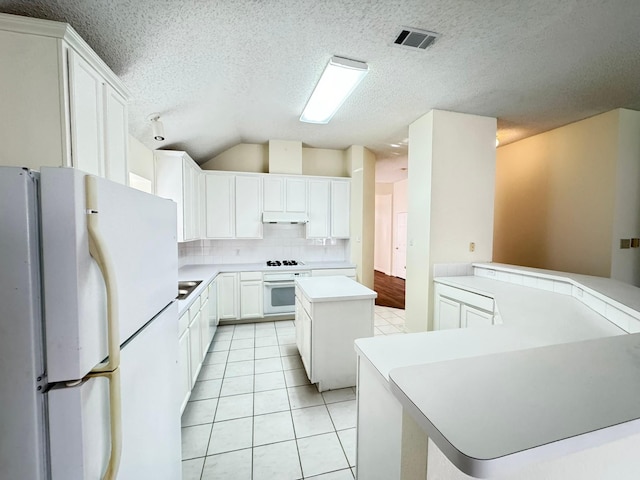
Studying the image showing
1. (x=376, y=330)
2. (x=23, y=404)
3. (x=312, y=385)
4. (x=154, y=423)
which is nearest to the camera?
(x=23, y=404)

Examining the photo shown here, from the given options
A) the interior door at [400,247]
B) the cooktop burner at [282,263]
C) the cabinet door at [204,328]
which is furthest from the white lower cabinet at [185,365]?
the interior door at [400,247]

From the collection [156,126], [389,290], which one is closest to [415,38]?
[156,126]

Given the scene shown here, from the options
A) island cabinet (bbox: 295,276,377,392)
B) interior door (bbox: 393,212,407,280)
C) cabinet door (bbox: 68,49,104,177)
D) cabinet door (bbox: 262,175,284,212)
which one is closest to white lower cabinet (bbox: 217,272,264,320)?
cabinet door (bbox: 262,175,284,212)

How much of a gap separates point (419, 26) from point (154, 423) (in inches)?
105

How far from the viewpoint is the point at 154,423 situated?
3.25ft

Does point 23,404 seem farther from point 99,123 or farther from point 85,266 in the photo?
point 99,123

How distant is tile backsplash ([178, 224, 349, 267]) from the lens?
4180 millimetres

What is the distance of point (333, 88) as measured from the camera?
8.17ft

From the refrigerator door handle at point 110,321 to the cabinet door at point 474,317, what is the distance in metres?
2.44

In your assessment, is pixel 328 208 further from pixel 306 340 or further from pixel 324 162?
pixel 306 340

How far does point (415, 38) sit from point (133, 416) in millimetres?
2623

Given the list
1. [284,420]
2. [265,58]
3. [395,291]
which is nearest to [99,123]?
[265,58]

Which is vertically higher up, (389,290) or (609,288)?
(609,288)

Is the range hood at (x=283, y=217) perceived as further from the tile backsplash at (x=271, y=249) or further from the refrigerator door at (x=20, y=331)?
the refrigerator door at (x=20, y=331)
